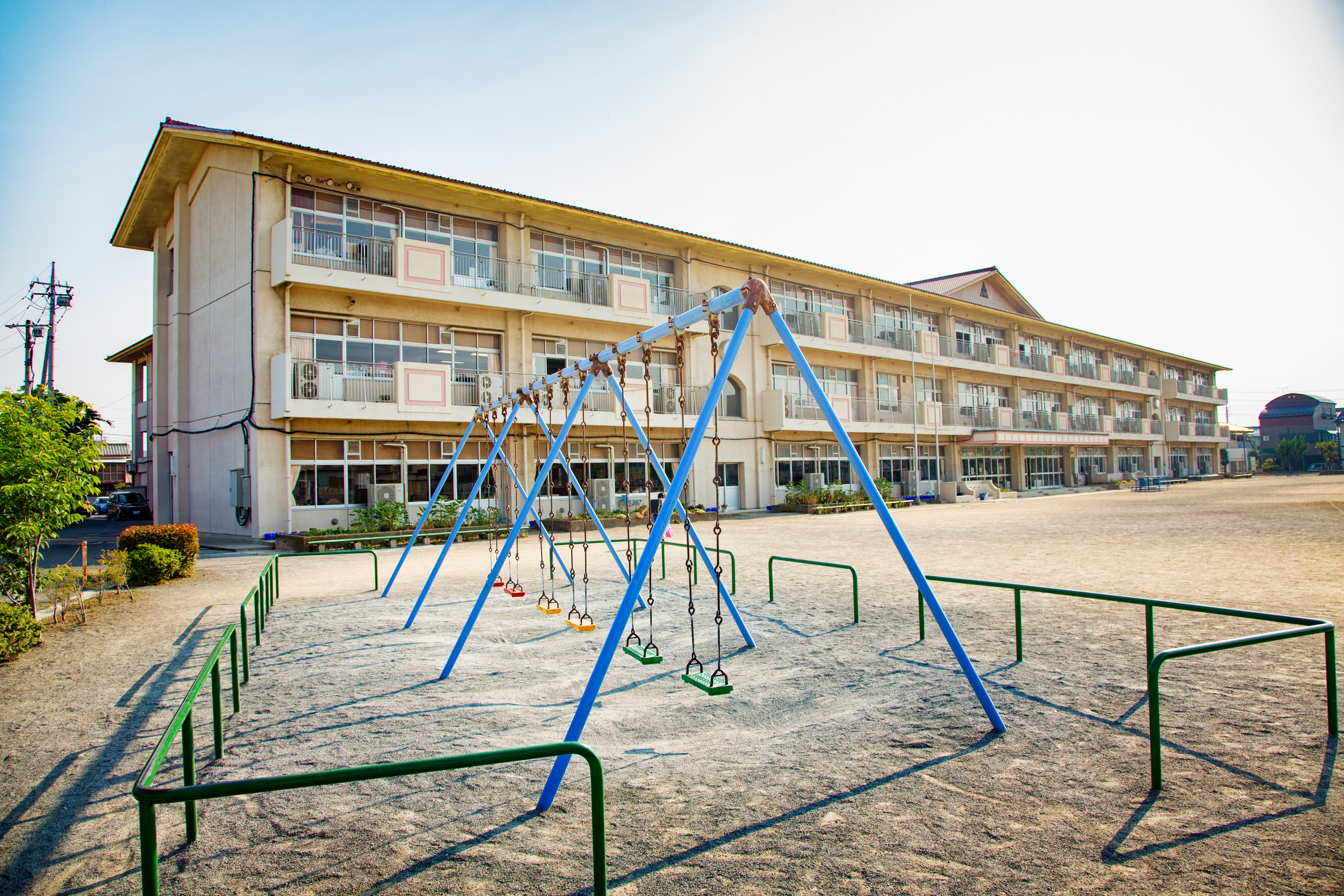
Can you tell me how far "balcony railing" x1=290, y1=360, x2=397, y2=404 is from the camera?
66.7 feet

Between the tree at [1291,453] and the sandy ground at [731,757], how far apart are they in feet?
306

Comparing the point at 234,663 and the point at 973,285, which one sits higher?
the point at 973,285

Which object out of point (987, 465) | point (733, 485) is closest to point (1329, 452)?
point (987, 465)

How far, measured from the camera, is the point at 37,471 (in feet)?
29.9

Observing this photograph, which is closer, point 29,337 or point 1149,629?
point 1149,629

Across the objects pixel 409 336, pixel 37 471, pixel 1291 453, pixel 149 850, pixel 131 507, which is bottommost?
pixel 149 850

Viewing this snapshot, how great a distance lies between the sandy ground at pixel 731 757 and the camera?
11.4ft

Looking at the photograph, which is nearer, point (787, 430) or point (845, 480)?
point (787, 430)

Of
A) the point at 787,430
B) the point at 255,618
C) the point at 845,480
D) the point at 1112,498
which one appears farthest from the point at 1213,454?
the point at 255,618

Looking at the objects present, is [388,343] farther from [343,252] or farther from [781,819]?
[781,819]

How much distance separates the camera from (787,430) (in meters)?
32.1

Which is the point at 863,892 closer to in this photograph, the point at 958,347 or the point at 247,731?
the point at 247,731

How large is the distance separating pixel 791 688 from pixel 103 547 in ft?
75.1

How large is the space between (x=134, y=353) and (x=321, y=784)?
1648 inches
